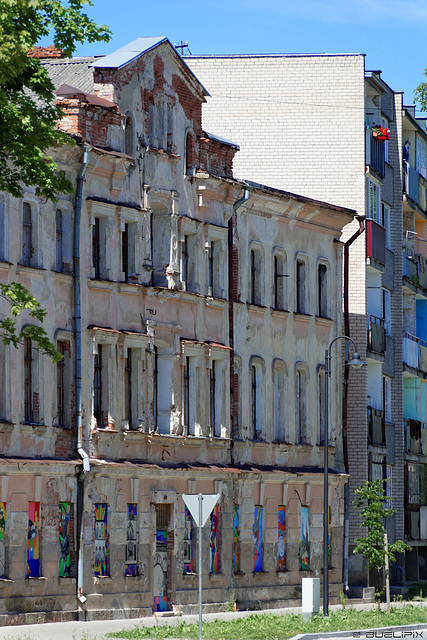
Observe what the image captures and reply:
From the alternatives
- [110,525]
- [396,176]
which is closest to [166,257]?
[110,525]

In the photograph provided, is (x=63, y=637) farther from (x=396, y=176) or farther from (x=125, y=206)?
(x=396, y=176)

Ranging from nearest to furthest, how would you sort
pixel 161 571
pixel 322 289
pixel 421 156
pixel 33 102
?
pixel 33 102 < pixel 161 571 < pixel 322 289 < pixel 421 156

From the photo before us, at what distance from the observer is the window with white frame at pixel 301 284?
167 feet

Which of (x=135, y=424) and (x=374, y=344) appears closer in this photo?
(x=135, y=424)

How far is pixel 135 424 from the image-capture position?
41.7 m

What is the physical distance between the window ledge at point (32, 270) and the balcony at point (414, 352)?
85.7 ft

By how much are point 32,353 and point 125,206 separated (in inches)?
203

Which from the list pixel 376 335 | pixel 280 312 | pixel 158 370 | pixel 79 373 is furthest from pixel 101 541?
pixel 376 335

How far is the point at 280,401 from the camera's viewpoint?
49500 millimetres

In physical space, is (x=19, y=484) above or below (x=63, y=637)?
above

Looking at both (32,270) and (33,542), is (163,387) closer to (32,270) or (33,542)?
(32,270)

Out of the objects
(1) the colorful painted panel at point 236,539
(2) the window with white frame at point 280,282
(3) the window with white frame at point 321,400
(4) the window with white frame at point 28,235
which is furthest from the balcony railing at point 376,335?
(4) the window with white frame at point 28,235

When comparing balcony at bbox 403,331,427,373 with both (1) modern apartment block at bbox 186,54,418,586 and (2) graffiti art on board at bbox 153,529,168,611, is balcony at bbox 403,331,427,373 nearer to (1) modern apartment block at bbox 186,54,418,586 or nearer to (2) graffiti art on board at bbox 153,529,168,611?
(1) modern apartment block at bbox 186,54,418,586

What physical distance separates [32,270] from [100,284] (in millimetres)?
2812
